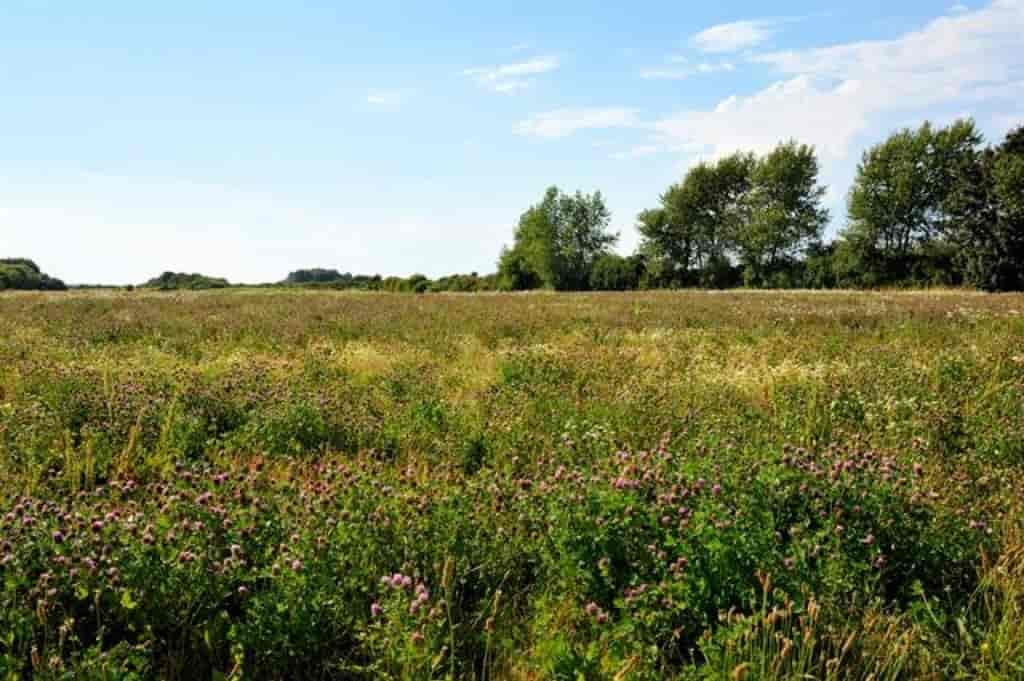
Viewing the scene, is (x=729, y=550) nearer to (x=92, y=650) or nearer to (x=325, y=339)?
(x=92, y=650)

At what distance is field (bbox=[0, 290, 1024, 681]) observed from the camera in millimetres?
2738

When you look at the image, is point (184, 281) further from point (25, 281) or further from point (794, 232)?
point (794, 232)

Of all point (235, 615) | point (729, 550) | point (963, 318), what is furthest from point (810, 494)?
point (963, 318)

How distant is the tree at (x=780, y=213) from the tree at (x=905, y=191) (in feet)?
22.0

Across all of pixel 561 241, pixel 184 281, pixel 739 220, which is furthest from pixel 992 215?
pixel 184 281

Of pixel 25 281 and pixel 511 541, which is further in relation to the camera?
pixel 25 281

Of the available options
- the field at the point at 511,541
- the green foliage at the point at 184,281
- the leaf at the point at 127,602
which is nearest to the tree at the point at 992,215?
the field at the point at 511,541

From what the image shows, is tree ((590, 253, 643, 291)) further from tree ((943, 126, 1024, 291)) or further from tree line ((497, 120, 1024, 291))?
tree ((943, 126, 1024, 291))

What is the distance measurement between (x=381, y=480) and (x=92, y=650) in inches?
84.5

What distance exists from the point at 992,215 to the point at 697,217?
98.7 ft

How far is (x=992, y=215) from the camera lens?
44062mm

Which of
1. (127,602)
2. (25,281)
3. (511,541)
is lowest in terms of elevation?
(511,541)

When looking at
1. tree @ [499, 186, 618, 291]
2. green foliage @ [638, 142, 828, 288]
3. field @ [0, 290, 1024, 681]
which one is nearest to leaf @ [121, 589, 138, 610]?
field @ [0, 290, 1024, 681]

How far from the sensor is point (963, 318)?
1386 centimetres
